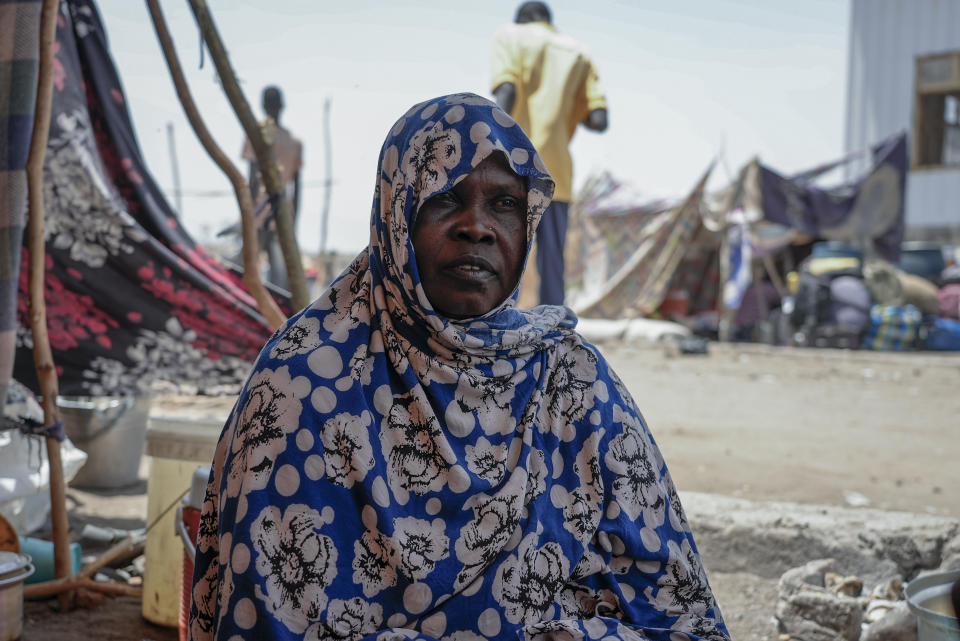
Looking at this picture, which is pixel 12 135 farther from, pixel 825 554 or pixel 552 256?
pixel 552 256

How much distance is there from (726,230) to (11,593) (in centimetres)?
1155

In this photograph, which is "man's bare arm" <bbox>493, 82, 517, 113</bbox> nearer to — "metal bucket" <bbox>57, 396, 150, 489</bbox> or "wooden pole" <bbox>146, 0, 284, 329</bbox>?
"wooden pole" <bbox>146, 0, 284, 329</bbox>

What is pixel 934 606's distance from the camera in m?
1.81

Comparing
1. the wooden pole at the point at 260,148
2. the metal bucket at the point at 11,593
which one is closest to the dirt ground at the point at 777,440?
the metal bucket at the point at 11,593

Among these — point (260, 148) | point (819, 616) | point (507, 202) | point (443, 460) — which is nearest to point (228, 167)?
point (260, 148)

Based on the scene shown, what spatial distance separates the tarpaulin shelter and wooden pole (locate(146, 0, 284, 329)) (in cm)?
1004

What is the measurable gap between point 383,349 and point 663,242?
11.6m

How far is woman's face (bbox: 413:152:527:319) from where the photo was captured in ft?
5.00

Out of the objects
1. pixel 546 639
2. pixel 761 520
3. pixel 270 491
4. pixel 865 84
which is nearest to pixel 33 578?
pixel 270 491

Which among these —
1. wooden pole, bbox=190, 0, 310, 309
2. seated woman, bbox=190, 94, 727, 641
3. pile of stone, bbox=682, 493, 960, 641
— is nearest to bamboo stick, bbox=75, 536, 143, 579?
wooden pole, bbox=190, 0, 310, 309

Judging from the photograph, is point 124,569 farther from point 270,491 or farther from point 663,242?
point 663,242

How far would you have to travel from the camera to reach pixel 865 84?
1667 centimetres

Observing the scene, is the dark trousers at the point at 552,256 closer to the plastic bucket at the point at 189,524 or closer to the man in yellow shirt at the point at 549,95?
the man in yellow shirt at the point at 549,95

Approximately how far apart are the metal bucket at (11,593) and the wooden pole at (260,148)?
1139 mm
